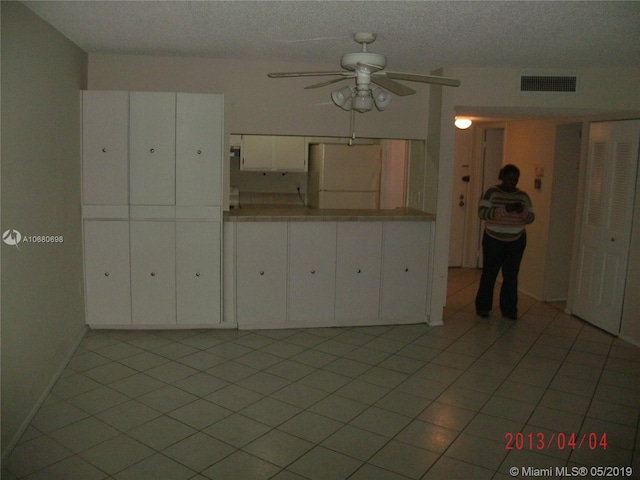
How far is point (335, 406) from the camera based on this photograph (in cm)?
361

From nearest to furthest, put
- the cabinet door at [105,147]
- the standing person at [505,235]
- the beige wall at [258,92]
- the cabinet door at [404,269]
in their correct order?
the cabinet door at [105,147] → the beige wall at [258,92] → the cabinet door at [404,269] → the standing person at [505,235]

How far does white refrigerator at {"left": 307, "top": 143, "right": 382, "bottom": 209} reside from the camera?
6055mm

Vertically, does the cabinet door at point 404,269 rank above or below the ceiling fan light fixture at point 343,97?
below

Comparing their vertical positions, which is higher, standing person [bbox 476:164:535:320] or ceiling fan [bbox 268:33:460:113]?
ceiling fan [bbox 268:33:460:113]

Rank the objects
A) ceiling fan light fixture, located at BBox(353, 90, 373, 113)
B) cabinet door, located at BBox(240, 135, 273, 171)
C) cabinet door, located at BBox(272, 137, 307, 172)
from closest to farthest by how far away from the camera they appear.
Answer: ceiling fan light fixture, located at BBox(353, 90, 373, 113) → cabinet door, located at BBox(240, 135, 273, 171) → cabinet door, located at BBox(272, 137, 307, 172)

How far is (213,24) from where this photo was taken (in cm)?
362

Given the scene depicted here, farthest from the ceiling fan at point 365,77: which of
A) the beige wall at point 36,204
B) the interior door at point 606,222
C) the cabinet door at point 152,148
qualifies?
the interior door at point 606,222

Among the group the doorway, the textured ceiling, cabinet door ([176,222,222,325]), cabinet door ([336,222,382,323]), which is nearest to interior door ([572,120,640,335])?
the textured ceiling

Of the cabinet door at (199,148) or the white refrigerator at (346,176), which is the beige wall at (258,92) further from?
the white refrigerator at (346,176)

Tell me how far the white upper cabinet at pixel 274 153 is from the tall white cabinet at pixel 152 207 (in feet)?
3.48

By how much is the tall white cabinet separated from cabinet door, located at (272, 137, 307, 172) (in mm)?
1252

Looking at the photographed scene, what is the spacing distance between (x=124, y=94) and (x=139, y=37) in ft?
2.11

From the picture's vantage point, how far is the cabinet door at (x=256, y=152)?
5777mm
